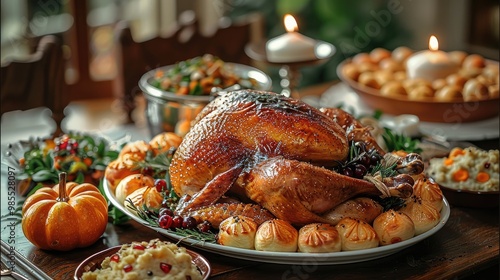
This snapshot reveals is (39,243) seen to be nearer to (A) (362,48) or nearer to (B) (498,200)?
(B) (498,200)

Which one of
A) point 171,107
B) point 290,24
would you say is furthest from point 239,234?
point 290,24

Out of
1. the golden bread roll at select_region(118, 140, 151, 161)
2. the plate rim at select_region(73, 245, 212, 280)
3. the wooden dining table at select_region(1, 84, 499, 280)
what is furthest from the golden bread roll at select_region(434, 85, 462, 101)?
the plate rim at select_region(73, 245, 212, 280)

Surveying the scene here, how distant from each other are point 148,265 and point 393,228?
571mm

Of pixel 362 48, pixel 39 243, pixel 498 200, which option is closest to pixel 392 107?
pixel 498 200

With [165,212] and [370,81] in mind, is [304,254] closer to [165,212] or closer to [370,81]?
[165,212]

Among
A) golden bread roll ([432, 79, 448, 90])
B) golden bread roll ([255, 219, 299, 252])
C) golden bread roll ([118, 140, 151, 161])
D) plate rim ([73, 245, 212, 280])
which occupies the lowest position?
golden bread roll ([432, 79, 448, 90])

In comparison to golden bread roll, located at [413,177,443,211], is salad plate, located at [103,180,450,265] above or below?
below

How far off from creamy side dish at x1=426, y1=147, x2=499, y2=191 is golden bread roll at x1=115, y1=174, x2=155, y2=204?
31.4 inches

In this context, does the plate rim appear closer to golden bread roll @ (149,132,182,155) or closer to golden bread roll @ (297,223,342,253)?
golden bread roll @ (297,223,342,253)

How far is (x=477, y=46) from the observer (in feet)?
16.2

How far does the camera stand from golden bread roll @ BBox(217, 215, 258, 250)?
177 centimetres

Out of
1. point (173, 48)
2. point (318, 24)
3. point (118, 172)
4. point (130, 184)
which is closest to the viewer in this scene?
point (130, 184)

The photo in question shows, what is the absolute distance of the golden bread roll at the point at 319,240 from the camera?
1.74 metres

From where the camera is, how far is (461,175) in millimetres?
2188
